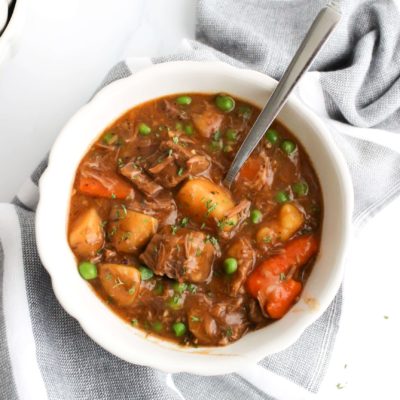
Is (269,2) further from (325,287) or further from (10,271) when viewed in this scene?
(10,271)

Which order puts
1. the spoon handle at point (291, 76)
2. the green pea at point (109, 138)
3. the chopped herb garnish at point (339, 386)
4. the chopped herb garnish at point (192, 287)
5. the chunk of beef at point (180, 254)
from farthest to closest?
the chopped herb garnish at point (339, 386) < the green pea at point (109, 138) < the chopped herb garnish at point (192, 287) < the chunk of beef at point (180, 254) < the spoon handle at point (291, 76)

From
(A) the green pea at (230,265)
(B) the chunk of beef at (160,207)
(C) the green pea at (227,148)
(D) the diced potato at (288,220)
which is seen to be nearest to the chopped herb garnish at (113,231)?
(B) the chunk of beef at (160,207)

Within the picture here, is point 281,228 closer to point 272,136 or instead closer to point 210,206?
point 210,206

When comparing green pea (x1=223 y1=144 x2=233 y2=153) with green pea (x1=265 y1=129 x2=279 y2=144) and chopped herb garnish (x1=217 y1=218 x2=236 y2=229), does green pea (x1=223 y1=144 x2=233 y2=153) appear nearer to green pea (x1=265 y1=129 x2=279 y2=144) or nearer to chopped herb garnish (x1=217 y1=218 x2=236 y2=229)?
green pea (x1=265 y1=129 x2=279 y2=144)

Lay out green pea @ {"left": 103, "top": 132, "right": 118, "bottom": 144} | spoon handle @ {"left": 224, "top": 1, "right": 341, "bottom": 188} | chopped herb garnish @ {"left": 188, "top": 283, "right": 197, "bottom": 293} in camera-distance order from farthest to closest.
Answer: green pea @ {"left": 103, "top": 132, "right": 118, "bottom": 144}
chopped herb garnish @ {"left": 188, "top": 283, "right": 197, "bottom": 293}
spoon handle @ {"left": 224, "top": 1, "right": 341, "bottom": 188}

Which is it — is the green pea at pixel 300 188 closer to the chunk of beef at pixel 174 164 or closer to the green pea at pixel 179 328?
the chunk of beef at pixel 174 164

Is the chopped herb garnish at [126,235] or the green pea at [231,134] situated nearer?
the chopped herb garnish at [126,235]

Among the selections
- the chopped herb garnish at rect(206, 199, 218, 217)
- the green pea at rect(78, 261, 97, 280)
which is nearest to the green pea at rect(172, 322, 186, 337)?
the green pea at rect(78, 261, 97, 280)

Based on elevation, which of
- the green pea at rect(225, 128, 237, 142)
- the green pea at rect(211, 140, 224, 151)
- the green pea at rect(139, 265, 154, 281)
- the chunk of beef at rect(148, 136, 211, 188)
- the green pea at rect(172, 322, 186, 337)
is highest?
the green pea at rect(225, 128, 237, 142)

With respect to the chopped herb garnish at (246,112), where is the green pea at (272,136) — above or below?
below
